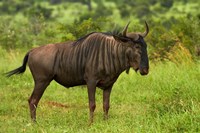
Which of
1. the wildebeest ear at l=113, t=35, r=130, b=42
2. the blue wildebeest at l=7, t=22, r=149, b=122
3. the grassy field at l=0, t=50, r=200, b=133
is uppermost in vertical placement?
the wildebeest ear at l=113, t=35, r=130, b=42

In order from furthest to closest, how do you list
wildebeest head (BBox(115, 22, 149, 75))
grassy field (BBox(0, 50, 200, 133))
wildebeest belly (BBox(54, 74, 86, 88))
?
wildebeest belly (BBox(54, 74, 86, 88)) → wildebeest head (BBox(115, 22, 149, 75)) → grassy field (BBox(0, 50, 200, 133))

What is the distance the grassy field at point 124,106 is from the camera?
525 cm

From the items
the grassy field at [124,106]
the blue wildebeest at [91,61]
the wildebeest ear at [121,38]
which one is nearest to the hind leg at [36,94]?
the blue wildebeest at [91,61]

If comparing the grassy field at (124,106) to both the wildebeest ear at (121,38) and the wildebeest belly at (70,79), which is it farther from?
the wildebeest ear at (121,38)

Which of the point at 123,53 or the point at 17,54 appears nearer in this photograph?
the point at 123,53

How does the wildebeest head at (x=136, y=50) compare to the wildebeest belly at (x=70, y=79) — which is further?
the wildebeest belly at (x=70, y=79)

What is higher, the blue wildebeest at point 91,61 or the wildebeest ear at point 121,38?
the wildebeest ear at point 121,38

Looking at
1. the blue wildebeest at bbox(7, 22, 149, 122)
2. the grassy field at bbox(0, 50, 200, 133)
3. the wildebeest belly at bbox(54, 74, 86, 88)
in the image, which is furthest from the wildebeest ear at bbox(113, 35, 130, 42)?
the grassy field at bbox(0, 50, 200, 133)

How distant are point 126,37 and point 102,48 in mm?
456

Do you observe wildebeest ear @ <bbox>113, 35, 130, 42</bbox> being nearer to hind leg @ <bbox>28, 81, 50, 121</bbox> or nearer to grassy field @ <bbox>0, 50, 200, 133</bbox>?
grassy field @ <bbox>0, 50, 200, 133</bbox>

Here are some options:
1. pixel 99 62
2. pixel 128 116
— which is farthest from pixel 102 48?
pixel 128 116

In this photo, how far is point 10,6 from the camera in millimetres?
56219

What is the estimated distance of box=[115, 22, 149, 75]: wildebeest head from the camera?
19.9ft

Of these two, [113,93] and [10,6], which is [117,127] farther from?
[10,6]
